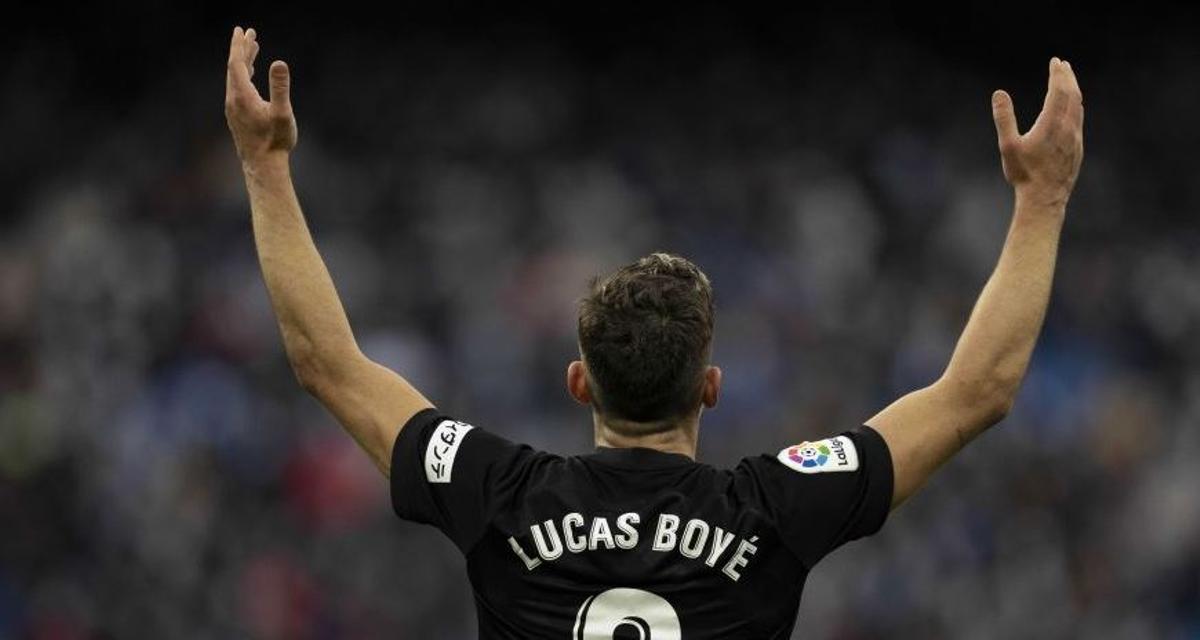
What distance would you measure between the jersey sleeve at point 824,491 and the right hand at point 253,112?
1.09 meters

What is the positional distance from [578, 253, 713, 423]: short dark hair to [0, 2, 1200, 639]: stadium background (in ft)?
23.8

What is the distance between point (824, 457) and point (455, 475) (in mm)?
624

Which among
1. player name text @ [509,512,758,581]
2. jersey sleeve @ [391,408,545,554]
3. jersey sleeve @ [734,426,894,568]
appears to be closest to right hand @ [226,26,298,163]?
jersey sleeve @ [391,408,545,554]

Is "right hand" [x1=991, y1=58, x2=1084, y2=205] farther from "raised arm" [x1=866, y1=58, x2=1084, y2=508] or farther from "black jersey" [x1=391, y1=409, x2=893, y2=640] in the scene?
"black jersey" [x1=391, y1=409, x2=893, y2=640]

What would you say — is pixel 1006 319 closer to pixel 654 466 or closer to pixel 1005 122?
pixel 1005 122

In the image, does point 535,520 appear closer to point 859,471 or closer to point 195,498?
point 859,471

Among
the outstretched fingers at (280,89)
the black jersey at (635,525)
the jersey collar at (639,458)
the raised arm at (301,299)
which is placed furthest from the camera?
the outstretched fingers at (280,89)

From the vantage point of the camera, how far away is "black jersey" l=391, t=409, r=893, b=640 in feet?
9.35

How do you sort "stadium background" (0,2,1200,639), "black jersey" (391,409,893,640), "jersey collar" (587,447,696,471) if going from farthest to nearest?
"stadium background" (0,2,1200,639) < "jersey collar" (587,447,696,471) < "black jersey" (391,409,893,640)

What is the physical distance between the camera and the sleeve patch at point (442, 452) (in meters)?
2.97

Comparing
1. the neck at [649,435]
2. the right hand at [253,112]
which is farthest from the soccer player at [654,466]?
the right hand at [253,112]

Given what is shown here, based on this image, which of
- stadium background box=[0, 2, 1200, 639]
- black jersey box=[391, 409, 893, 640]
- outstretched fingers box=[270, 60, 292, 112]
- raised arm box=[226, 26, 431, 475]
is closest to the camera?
black jersey box=[391, 409, 893, 640]

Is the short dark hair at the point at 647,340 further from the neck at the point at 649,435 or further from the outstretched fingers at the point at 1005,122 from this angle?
the outstretched fingers at the point at 1005,122

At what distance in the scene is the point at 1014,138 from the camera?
315 centimetres
